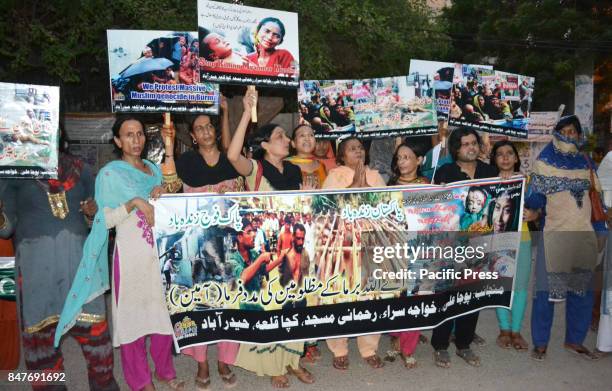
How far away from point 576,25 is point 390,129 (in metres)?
14.5

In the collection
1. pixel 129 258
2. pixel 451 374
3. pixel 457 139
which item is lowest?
pixel 451 374

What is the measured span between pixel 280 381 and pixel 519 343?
207cm

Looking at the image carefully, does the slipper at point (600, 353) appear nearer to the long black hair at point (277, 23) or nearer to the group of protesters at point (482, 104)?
the group of protesters at point (482, 104)

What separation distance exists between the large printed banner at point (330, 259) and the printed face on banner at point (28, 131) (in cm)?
76

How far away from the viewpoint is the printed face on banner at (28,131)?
332 cm

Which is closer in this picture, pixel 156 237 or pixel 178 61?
pixel 156 237

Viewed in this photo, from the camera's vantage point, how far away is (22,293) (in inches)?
140

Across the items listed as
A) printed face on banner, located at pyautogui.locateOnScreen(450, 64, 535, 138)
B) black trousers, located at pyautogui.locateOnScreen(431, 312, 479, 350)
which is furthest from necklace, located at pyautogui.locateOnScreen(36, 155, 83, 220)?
printed face on banner, located at pyautogui.locateOnScreen(450, 64, 535, 138)

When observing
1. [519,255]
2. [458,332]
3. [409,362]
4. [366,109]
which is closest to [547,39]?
[366,109]

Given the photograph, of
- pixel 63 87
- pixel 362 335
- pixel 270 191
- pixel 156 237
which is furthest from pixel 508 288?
pixel 63 87

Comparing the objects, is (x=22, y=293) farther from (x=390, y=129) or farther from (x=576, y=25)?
(x=576, y=25)

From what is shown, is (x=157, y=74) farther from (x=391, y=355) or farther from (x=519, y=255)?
(x=519, y=255)

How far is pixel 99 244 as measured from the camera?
11.7 feet

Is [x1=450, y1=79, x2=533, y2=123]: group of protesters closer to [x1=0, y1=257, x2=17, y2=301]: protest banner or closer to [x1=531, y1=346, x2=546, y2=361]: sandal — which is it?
[x1=531, y1=346, x2=546, y2=361]: sandal
